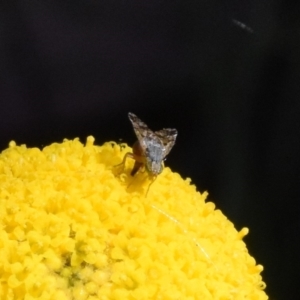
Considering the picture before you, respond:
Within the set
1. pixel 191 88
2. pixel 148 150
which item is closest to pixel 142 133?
pixel 148 150

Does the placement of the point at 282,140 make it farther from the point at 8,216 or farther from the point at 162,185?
the point at 8,216

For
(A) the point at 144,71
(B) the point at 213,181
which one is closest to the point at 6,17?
(A) the point at 144,71

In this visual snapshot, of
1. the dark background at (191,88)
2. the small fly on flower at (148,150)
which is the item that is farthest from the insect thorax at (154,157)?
the dark background at (191,88)

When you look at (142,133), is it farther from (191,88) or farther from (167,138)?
(191,88)

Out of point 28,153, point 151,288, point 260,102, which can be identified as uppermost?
point 260,102

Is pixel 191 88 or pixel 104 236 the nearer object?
pixel 104 236

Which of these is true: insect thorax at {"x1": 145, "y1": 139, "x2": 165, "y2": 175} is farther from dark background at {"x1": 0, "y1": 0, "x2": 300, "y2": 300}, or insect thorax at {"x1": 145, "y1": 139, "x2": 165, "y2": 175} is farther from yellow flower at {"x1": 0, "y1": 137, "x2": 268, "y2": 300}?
dark background at {"x1": 0, "y1": 0, "x2": 300, "y2": 300}

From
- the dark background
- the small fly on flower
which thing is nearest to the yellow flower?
the small fly on flower
